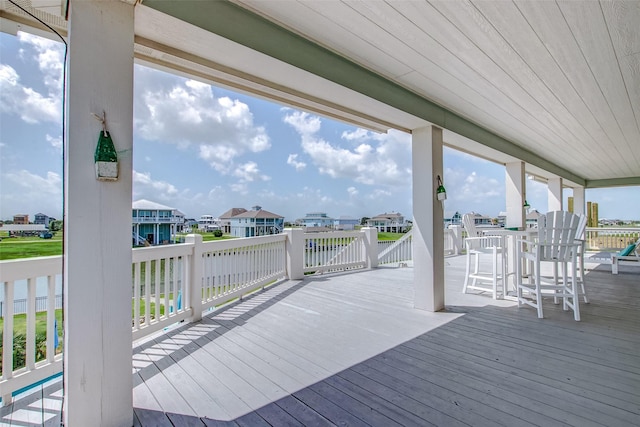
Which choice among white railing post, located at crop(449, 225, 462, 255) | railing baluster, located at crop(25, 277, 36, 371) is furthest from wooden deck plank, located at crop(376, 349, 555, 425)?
white railing post, located at crop(449, 225, 462, 255)

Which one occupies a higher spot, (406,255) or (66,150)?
(66,150)

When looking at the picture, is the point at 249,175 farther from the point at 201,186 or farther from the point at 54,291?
the point at 54,291

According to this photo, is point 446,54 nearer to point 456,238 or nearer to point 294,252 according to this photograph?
point 294,252

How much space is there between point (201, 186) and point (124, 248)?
1013 cm

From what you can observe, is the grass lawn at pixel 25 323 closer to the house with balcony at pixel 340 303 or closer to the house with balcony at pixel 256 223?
the house with balcony at pixel 340 303

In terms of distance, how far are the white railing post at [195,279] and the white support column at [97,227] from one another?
1726 millimetres

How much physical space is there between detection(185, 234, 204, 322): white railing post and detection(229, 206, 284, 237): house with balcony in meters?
1.16

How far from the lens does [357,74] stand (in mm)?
2678

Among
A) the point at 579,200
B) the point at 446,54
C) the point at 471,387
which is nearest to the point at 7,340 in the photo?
the point at 471,387

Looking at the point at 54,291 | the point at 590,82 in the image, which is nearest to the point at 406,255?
the point at 590,82

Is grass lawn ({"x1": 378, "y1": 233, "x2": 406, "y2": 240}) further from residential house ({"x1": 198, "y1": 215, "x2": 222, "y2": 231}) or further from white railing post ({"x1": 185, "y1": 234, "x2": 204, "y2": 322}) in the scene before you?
white railing post ({"x1": 185, "y1": 234, "x2": 204, "y2": 322})

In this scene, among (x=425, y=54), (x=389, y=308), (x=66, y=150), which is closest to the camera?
(x=66, y=150)

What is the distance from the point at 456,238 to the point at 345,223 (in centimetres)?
371

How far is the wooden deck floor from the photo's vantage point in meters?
1.80
